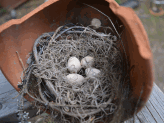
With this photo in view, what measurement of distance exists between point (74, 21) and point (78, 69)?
46 cm

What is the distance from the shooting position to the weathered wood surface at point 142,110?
99 centimetres

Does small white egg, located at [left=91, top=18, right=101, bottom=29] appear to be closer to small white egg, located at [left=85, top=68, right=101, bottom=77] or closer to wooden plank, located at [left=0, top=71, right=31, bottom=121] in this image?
small white egg, located at [left=85, top=68, right=101, bottom=77]

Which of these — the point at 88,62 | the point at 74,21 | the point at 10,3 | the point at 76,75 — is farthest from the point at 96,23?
the point at 10,3

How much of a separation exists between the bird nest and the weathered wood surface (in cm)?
27

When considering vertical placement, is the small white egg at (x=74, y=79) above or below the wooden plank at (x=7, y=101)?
above

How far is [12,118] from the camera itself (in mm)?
1156

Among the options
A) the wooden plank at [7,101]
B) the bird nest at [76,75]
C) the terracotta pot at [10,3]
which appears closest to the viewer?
the bird nest at [76,75]

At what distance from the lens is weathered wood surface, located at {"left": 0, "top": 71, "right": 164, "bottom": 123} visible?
0.99 m

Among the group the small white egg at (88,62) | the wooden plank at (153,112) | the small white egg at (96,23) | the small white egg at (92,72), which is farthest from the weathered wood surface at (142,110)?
the small white egg at (96,23)

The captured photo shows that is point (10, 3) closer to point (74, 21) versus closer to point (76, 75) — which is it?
point (74, 21)

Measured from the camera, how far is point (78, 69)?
115cm

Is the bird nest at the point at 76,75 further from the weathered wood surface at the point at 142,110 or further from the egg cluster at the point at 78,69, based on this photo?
the weathered wood surface at the point at 142,110

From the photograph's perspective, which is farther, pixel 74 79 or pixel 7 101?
pixel 7 101

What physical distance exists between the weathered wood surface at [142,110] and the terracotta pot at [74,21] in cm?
28
